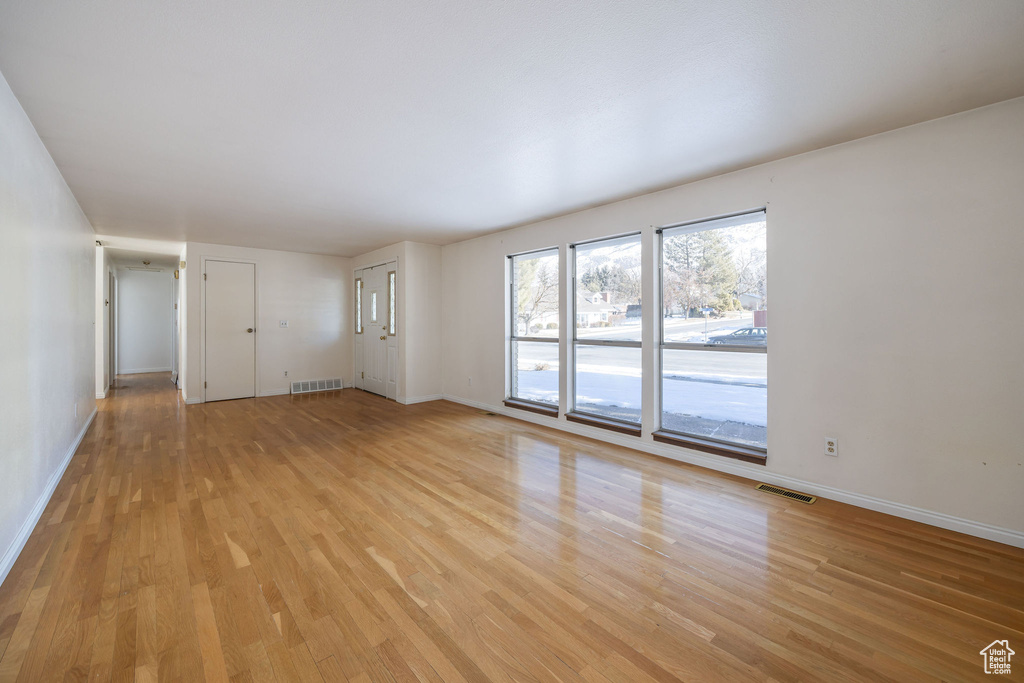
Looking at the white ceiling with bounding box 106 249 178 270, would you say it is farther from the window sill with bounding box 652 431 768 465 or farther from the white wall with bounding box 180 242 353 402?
the window sill with bounding box 652 431 768 465

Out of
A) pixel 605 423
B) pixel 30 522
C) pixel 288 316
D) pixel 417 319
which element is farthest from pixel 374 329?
pixel 30 522

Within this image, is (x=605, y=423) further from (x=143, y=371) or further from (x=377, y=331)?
(x=143, y=371)

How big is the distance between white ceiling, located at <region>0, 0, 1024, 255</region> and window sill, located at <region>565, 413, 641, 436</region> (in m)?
2.38

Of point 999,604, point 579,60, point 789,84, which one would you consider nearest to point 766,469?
point 999,604

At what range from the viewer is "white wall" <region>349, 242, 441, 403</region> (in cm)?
644

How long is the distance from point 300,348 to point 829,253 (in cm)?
757

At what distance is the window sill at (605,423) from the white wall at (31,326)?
4.23m

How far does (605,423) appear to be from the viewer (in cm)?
447

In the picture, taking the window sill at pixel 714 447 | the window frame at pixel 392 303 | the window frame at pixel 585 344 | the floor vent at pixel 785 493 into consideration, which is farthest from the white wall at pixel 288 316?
the floor vent at pixel 785 493

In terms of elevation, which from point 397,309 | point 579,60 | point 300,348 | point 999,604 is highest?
point 579,60

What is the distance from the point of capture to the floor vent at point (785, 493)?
2963mm

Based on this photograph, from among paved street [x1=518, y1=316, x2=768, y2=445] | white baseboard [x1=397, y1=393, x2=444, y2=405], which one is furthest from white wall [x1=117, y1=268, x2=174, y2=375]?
paved street [x1=518, y1=316, x2=768, y2=445]

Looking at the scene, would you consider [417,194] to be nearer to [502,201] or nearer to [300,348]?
[502,201]

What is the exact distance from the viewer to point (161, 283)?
9.94 meters
